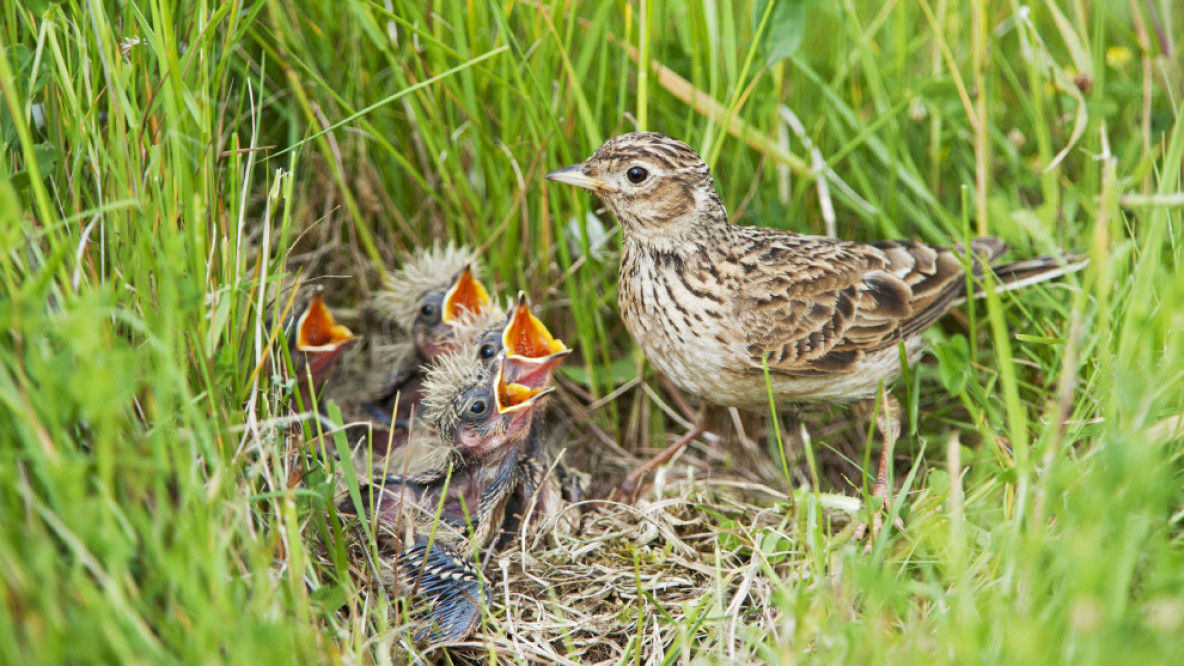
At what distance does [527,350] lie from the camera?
3.90 m

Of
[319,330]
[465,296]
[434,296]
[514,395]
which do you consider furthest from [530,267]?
[319,330]

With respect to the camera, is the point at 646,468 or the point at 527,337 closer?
the point at 527,337

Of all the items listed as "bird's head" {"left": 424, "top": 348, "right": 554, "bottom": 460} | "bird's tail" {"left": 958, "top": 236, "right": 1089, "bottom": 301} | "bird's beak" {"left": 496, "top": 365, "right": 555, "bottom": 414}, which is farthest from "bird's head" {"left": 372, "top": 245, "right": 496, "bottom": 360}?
"bird's tail" {"left": 958, "top": 236, "right": 1089, "bottom": 301}

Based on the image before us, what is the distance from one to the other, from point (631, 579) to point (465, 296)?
4.80 ft

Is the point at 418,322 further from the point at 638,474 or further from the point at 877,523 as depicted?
the point at 877,523

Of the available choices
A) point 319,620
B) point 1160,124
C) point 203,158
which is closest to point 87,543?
point 319,620

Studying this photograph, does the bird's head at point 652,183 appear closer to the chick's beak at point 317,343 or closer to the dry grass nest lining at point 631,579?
the dry grass nest lining at point 631,579

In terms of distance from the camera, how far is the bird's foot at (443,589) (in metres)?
2.98

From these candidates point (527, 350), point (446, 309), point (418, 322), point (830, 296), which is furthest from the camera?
point (418, 322)

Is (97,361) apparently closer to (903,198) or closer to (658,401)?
(658,401)

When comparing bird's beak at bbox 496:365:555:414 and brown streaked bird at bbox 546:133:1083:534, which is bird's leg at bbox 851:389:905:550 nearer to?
brown streaked bird at bbox 546:133:1083:534

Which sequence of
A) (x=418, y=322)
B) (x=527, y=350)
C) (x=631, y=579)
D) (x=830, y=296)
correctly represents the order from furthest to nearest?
(x=418, y=322) < (x=527, y=350) < (x=830, y=296) < (x=631, y=579)

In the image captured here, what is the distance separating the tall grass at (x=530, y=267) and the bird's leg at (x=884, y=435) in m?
0.18

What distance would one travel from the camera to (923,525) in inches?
119
